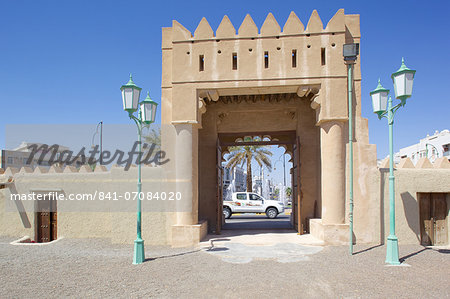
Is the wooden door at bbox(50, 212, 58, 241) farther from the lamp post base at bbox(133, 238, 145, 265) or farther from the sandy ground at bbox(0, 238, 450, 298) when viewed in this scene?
the lamp post base at bbox(133, 238, 145, 265)

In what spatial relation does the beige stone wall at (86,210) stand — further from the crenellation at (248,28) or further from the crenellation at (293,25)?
the crenellation at (293,25)

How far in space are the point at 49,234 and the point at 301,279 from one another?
10.0 meters

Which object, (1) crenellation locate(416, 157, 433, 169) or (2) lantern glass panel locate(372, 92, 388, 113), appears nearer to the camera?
(2) lantern glass panel locate(372, 92, 388, 113)

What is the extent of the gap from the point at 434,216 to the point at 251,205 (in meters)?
Result: 12.4

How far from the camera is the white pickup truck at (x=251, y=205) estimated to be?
2067 cm

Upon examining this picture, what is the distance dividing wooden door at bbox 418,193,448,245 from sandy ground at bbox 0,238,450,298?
3.04ft

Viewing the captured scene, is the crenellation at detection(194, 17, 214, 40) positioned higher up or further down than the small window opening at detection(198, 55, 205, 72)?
higher up

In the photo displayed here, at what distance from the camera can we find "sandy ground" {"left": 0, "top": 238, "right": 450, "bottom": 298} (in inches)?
233

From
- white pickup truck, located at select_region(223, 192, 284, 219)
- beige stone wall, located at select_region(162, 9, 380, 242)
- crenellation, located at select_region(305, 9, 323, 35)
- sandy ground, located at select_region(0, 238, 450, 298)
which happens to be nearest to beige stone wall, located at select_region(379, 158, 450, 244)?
beige stone wall, located at select_region(162, 9, 380, 242)

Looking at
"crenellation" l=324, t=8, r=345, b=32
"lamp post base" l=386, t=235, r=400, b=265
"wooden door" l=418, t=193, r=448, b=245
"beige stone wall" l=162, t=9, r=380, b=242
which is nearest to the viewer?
"lamp post base" l=386, t=235, r=400, b=265

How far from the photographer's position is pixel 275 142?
1329 centimetres

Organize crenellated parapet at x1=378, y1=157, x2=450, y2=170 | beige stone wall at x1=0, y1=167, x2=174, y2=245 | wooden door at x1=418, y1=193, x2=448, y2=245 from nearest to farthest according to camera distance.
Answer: wooden door at x1=418, y1=193, x2=448, y2=245, crenellated parapet at x1=378, y1=157, x2=450, y2=170, beige stone wall at x1=0, y1=167, x2=174, y2=245

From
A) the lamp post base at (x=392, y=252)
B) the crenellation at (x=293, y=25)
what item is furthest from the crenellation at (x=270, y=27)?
the lamp post base at (x=392, y=252)

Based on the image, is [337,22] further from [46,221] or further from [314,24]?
[46,221]
